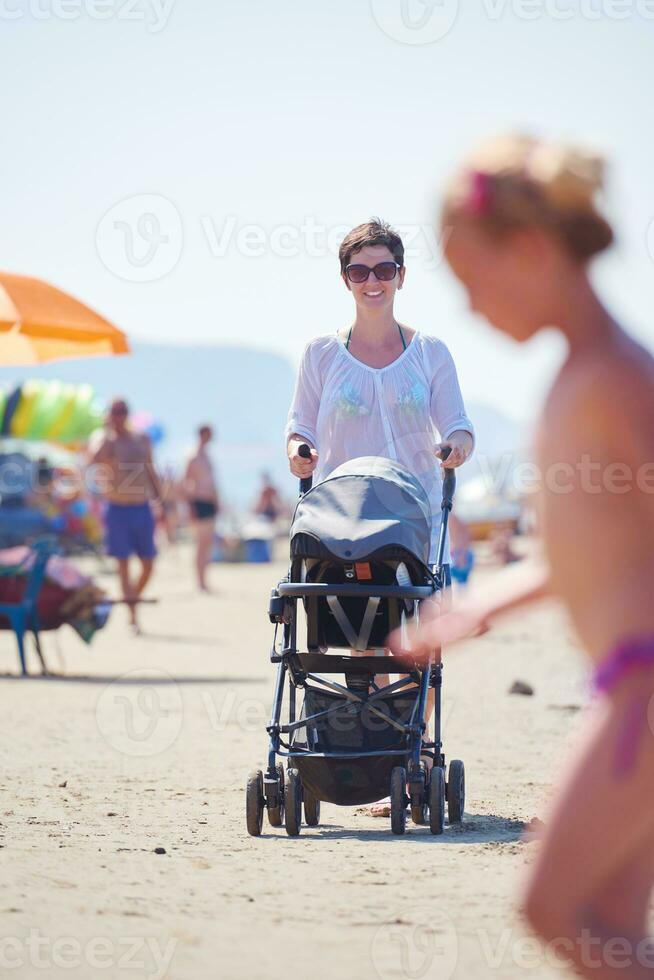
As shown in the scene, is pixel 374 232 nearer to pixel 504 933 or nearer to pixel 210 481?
pixel 504 933

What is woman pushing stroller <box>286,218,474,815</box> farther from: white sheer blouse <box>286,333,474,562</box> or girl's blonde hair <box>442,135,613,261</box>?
girl's blonde hair <box>442,135,613,261</box>

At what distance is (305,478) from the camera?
577 cm

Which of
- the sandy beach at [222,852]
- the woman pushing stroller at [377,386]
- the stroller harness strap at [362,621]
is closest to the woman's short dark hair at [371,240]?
the woman pushing stroller at [377,386]

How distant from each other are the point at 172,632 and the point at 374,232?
9.16 m

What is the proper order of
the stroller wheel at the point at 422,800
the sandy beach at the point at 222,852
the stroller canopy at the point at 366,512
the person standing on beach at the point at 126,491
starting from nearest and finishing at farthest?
1. the sandy beach at the point at 222,852
2. the stroller canopy at the point at 366,512
3. the stroller wheel at the point at 422,800
4. the person standing on beach at the point at 126,491

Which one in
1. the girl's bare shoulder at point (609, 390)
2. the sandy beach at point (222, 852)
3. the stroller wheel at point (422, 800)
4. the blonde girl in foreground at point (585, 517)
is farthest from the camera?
the stroller wheel at point (422, 800)

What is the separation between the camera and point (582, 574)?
255 cm

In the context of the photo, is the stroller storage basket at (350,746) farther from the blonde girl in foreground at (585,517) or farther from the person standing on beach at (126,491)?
the person standing on beach at (126,491)

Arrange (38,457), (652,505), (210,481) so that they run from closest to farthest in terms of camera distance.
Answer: (652,505), (210,481), (38,457)

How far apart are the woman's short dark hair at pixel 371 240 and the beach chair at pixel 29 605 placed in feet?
16.7

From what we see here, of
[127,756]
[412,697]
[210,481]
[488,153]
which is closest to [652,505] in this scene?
[488,153]

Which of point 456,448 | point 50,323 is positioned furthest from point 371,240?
point 50,323

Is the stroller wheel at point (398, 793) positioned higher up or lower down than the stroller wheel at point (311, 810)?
higher up

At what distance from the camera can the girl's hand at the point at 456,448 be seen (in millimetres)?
5547
